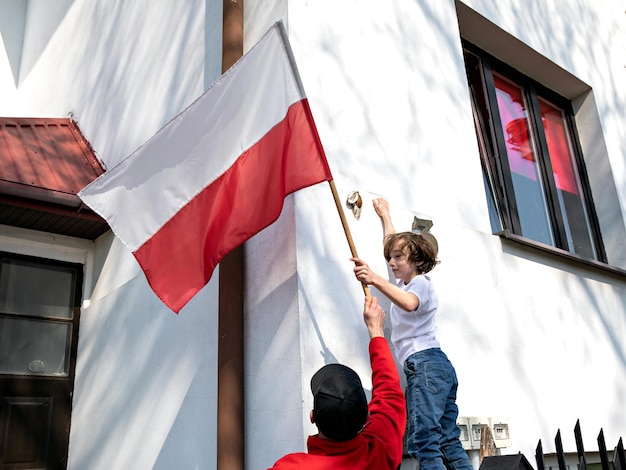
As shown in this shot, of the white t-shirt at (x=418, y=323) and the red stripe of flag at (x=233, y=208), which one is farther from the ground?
the red stripe of flag at (x=233, y=208)

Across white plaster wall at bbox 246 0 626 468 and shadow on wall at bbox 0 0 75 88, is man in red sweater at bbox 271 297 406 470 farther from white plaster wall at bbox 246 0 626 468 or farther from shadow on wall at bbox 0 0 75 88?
shadow on wall at bbox 0 0 75 88

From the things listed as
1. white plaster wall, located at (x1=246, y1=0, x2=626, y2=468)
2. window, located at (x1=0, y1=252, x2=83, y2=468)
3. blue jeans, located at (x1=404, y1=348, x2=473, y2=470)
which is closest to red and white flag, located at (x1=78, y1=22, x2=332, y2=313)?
white plaster wall, located at (x1=246, y1=0, x2=626, y2=468)

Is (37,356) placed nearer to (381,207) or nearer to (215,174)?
(215,174)

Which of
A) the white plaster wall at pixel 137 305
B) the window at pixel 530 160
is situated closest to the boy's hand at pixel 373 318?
the white plaster wall at pixel 137 305

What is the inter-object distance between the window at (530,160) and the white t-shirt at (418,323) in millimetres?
1968

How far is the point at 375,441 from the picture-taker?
2.27 meters

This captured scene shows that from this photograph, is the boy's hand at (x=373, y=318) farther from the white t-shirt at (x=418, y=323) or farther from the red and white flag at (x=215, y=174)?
the red and white flag at (x=215, y=174)

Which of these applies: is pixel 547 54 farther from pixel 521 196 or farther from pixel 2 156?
pixel 2 156

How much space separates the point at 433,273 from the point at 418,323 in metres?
0.66

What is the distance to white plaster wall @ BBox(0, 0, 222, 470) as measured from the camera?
11.3 feet

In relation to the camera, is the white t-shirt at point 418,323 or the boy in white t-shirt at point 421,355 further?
the white t-shirt at point 418,323

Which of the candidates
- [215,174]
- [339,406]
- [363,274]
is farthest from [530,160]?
[339,406]

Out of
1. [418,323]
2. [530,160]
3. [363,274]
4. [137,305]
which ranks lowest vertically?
[418,323]

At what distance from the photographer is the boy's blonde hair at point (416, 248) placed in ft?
10.5
